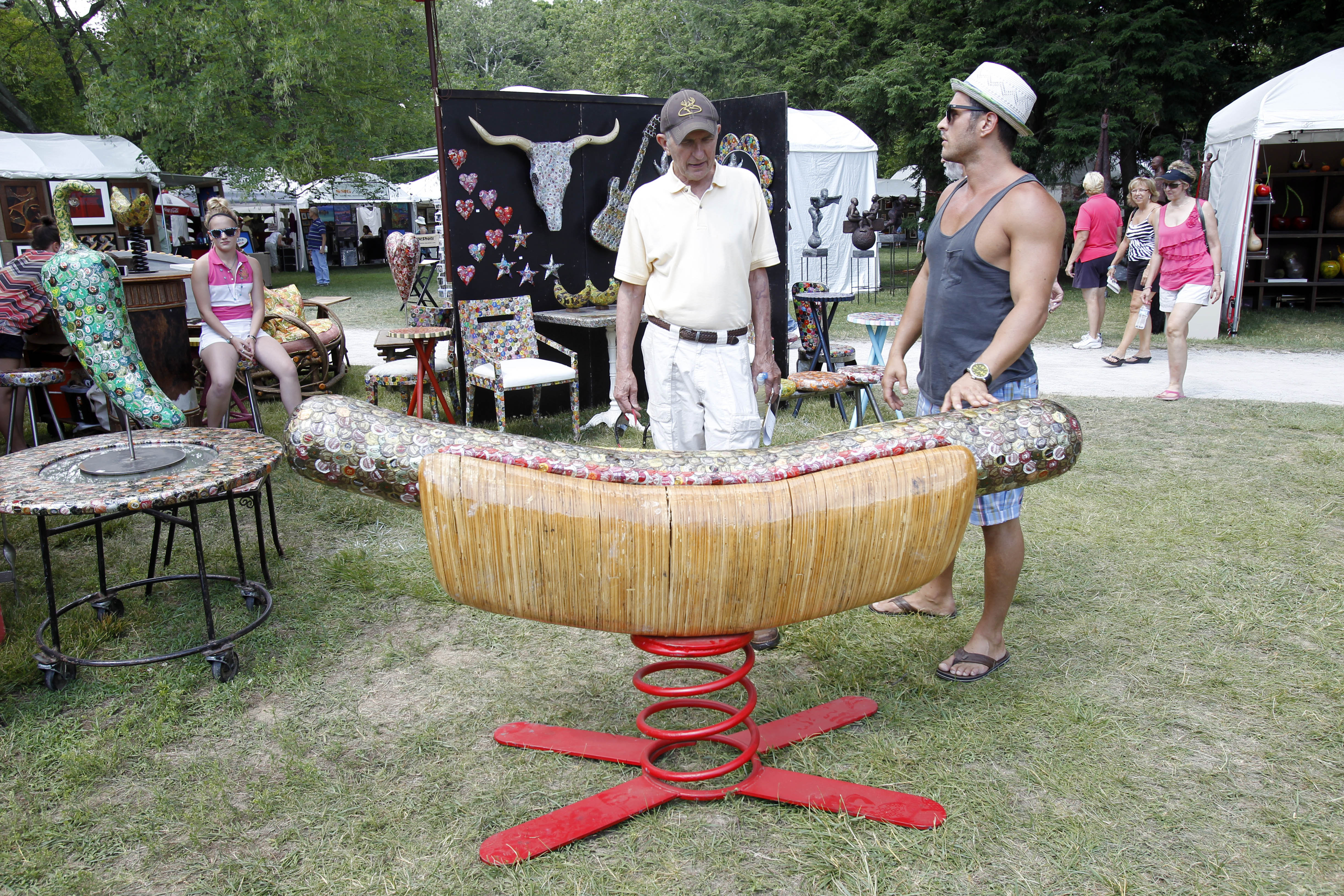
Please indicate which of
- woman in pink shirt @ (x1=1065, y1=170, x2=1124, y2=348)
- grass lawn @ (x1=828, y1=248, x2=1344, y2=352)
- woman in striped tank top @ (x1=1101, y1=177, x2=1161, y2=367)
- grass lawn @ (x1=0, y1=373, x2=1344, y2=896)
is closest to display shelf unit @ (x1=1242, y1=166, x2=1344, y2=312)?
grass lawn @ (x1=828, y1=248, x2=1344, y2=352)

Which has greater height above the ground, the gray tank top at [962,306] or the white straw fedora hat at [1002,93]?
the white straw fedora hat at [1002,93]

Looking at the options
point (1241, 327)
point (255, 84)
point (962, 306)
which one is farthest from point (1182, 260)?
point (255, 84)

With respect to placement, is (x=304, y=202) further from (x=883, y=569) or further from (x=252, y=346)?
(x=883, y=569)

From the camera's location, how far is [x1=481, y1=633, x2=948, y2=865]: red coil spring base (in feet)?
7.34

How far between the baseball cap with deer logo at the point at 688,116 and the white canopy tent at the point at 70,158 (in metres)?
16.2

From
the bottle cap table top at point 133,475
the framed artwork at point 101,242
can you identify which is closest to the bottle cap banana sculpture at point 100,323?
the bottle cap table top at point 133,475

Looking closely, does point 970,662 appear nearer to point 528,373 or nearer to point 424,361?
point 528,373

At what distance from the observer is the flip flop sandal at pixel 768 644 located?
332cm

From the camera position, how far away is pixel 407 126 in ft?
63.3

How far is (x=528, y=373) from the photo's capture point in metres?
5.89

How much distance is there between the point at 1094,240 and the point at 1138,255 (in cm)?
54

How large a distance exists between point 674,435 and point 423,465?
147 centimetres

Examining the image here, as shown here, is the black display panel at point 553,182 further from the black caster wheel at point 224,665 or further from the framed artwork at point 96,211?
the framed artwork at point 96,211

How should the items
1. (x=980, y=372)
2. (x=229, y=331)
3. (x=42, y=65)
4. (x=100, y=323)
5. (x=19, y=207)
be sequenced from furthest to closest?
(x=42, y=65)
(x=19, y=207)
(x=229, y=331)
(x=100, y=323)
(x=980, y=372)
